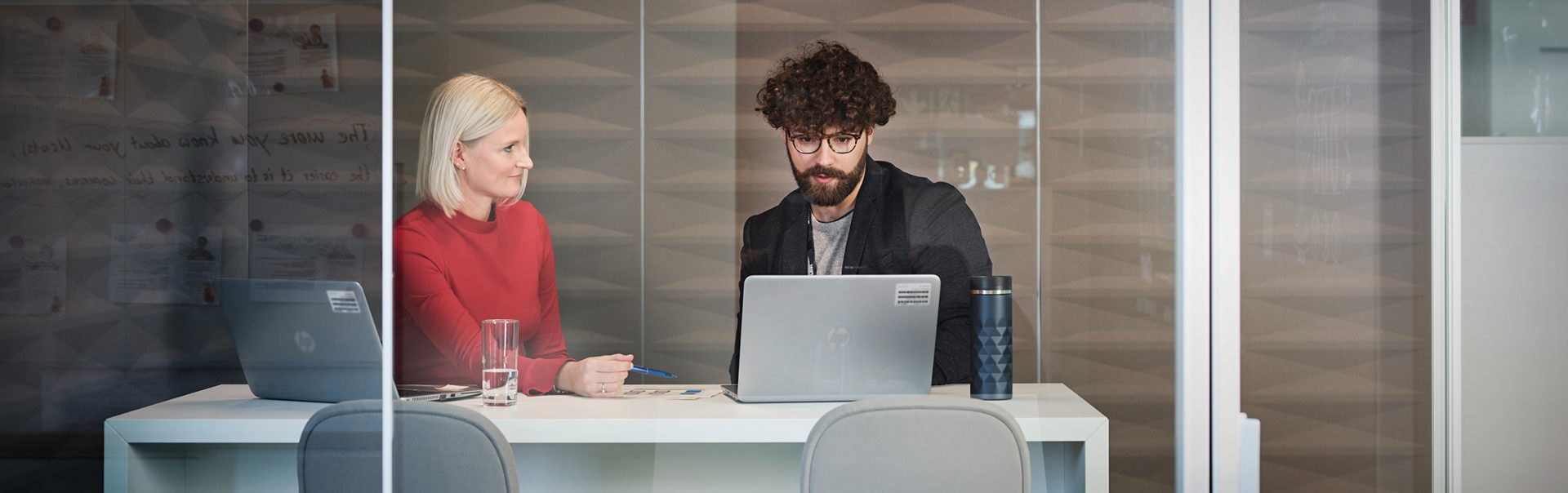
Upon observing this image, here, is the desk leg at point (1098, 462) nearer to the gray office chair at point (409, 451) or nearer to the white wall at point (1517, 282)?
the white wall at point (1517, 282)

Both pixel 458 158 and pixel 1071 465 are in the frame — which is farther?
pixel 1071 465

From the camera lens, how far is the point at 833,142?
91.6 inches

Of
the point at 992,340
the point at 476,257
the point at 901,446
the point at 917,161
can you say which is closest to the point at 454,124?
the point at 476,257

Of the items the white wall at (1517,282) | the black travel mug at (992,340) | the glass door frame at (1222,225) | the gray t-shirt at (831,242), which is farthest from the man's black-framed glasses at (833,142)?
the white wall at (1517,282)

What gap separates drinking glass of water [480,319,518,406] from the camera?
81.7 inches

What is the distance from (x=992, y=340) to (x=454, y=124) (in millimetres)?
1313

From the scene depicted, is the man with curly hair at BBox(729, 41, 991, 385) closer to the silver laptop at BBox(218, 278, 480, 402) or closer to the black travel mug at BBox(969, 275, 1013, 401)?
the black travel mug at BBox(969, 275, 1013, 401)

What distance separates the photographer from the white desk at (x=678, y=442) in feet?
6.04

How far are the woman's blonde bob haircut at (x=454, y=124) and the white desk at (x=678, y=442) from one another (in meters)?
0.47

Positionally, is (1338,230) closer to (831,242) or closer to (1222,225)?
(1222,225)

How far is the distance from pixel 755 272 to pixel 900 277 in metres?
0.34

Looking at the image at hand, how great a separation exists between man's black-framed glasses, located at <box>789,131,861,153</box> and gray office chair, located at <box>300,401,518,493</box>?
96 centimetres

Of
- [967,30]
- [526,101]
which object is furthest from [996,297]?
[526,101]

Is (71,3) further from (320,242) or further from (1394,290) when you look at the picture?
(1394,290)
